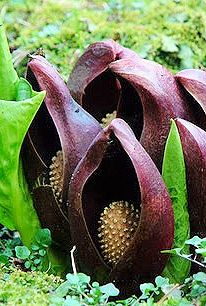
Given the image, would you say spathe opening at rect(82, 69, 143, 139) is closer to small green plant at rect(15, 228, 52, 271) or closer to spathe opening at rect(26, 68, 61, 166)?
spathe opening at rect(26, 68, 61, 166)

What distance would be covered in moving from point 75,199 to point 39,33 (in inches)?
48.5

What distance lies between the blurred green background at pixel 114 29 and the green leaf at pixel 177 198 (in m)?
0.91

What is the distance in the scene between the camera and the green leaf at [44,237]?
4.43ft

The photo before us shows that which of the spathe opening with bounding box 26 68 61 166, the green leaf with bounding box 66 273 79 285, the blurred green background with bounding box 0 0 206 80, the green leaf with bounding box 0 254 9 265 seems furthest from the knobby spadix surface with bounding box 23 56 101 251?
the blurred green background with bounding box 0 0 206 80

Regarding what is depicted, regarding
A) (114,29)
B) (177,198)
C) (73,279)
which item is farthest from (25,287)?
(114,29)

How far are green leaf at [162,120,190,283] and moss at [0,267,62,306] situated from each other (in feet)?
0.71

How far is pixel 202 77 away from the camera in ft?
4.34

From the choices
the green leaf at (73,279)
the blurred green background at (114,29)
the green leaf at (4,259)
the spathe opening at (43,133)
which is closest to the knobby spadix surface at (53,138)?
the spathe opening at (43,133)

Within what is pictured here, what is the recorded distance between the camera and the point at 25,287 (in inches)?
45.6

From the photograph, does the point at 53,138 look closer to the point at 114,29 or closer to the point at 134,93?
the point at 134,93

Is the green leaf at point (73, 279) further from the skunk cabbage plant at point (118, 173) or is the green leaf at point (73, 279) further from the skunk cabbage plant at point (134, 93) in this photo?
the skunk cabbage plant at point (134, 93)

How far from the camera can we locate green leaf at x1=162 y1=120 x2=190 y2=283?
1.23 m

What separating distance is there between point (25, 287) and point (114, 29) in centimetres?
136

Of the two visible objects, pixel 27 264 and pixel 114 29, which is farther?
pixel 114 29
